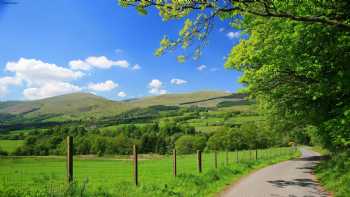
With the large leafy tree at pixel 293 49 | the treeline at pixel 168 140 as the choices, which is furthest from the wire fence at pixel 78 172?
the treeline at pixel 168 140

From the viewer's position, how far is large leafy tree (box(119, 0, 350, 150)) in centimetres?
665

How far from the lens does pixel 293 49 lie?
13688 mm

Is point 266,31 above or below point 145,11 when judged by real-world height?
above

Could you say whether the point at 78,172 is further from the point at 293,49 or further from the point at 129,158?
the point at 129,158

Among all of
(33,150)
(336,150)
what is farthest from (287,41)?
(33,150)

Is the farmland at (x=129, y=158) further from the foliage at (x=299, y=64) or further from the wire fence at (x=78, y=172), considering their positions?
the foliage at (x=299, y=64)

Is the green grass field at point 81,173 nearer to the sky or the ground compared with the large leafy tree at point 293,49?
nearer to the ground

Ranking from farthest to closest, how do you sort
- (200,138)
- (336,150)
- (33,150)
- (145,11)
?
(200,138) → (33,150) → (336,150) → (145,11)

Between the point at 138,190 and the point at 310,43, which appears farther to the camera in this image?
the point at 310,43

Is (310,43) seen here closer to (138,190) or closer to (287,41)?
(287,41)

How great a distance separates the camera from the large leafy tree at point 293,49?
6.65 meters

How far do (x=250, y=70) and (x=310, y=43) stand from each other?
14.2 feet

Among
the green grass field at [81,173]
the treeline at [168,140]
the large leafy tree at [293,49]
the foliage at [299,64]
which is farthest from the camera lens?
the treeline at [168,140]

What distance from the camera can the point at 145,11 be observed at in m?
6.45
